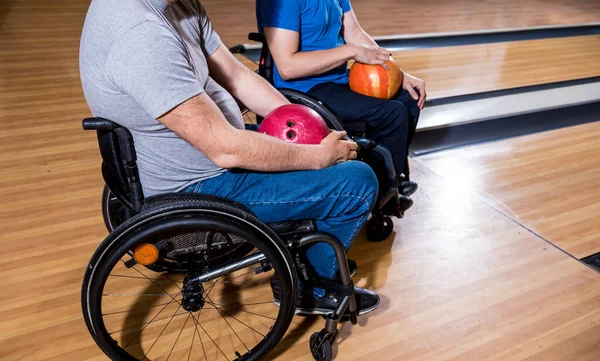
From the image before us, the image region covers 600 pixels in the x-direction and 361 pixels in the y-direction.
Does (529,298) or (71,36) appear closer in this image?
(529,298)

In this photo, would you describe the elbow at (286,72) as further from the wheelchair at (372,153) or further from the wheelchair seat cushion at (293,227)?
the wheelchair seat cushion at (293,227)

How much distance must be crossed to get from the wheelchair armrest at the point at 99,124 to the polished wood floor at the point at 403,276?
0.60 meters

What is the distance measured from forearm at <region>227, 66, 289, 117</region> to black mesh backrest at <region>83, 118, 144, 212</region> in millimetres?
431

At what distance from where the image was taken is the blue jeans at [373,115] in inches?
67.1

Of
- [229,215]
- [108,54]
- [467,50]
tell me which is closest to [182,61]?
[108,54]

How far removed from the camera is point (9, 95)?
9.01ft

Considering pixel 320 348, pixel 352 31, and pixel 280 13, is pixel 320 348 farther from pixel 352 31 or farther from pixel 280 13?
pixel 352 31

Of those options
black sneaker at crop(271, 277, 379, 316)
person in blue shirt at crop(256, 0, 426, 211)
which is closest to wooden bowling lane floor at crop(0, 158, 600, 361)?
black sneaker at crop(271, 277, 379, 316)

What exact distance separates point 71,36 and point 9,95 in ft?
3.85

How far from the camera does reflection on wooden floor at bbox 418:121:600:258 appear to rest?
2020mm

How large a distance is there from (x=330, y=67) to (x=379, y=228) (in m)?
0.56

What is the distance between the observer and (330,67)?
5.71 ft

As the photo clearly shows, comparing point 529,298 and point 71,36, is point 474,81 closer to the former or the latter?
point 529,298

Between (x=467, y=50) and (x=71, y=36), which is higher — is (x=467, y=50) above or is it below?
below
